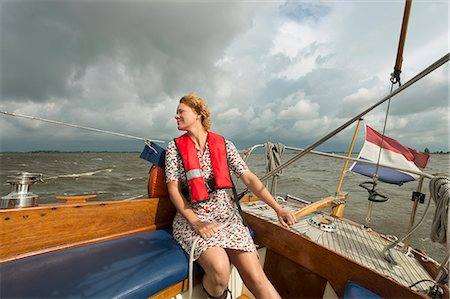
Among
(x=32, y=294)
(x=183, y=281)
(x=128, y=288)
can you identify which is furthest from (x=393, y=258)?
(x=32, y=294)

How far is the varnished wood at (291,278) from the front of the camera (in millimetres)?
1758

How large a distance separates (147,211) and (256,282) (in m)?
1.13

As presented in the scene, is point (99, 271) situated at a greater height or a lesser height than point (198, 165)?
lesser

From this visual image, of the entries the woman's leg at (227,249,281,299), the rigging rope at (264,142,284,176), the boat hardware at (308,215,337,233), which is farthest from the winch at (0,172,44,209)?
the boat hardware at (308,215,337,233)

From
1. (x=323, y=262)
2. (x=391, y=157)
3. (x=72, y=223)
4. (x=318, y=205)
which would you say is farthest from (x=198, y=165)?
(x=391, y=157)

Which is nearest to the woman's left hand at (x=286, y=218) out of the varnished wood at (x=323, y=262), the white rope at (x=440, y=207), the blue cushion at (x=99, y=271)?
the varnished wood at (x=323, y=262)

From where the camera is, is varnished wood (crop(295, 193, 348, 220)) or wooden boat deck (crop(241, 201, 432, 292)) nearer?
wooden boat deck (crop(241, 201, 432, 292))

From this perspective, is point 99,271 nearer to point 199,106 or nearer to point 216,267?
point 216,267

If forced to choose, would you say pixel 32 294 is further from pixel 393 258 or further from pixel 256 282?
pixel 393 258

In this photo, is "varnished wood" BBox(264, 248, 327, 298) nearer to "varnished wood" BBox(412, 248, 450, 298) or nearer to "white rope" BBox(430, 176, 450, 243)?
"white rope" BBox(430, 176, 450, 243)

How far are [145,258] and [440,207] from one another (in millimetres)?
2102

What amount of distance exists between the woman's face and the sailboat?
0.45 meters

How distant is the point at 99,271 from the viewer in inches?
51.1

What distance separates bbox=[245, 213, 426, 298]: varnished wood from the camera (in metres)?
1.36
